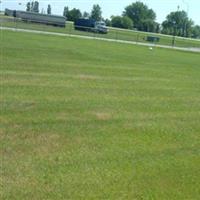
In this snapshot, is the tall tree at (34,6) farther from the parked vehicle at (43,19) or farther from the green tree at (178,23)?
the parked vehicle at (43,19)

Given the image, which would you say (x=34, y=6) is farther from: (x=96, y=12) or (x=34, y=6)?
(x=96, y=12)

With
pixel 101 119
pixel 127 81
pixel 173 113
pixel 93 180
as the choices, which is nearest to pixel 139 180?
pixel 93 180

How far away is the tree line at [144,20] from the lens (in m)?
124

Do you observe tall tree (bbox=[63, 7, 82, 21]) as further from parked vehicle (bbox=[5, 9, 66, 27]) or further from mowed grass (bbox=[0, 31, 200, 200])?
mowed grass (bbox=[0, 31, 200, 200])

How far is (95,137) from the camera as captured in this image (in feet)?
29.3

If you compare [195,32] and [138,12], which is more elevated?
[138,12]

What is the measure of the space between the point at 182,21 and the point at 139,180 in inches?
5410

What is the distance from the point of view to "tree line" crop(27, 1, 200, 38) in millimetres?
124188

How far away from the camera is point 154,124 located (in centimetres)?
1058

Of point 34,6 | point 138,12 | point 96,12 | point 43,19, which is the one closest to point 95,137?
point 43,19

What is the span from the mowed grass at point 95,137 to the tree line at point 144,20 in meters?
106

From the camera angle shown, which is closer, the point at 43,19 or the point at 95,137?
the point at 95,137

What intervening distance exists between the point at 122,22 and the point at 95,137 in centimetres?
11513

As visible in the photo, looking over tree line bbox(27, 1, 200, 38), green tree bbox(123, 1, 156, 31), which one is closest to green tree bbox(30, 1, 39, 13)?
tree line bbox(27, 1, 200, 38)
